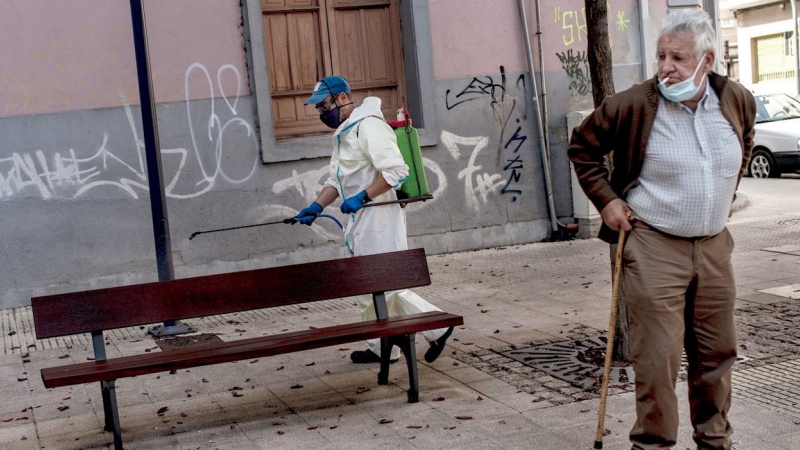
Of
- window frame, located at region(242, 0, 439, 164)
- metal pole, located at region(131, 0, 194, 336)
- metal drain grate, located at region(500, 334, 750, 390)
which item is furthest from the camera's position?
window frame, located at region(242, 0, 439, 164)

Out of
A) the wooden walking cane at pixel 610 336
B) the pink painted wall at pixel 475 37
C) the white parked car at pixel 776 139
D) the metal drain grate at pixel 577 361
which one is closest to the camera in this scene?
the wooden walking cane at pixel 610 336

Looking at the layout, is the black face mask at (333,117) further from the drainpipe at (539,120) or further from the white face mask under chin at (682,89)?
the drainpipe at (539,120)

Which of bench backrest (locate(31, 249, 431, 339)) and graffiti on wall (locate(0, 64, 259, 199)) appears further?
graffiti on wall (locate(0, 64, 259, 199))

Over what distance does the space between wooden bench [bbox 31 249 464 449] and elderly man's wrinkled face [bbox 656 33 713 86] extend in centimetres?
212

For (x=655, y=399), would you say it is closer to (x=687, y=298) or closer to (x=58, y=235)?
(x=687, y=298)

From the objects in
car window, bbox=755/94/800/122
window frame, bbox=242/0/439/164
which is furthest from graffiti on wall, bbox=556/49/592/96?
car window, bbox=755/94/800/122

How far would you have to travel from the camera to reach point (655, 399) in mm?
3977

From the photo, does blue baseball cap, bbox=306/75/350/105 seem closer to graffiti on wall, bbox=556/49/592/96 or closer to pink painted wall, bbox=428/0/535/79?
pink painted wall, bbox=428/0/535/79

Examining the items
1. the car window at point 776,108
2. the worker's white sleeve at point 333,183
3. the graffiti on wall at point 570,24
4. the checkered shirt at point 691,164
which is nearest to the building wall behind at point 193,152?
the graffiti on wall at point 570,24

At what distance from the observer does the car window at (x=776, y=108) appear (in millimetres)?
18297

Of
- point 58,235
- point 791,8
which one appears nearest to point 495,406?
point 58,235

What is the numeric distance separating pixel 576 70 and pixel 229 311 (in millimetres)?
6959

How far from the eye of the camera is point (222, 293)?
18.1 ft

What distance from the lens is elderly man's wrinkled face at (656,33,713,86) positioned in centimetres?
389
